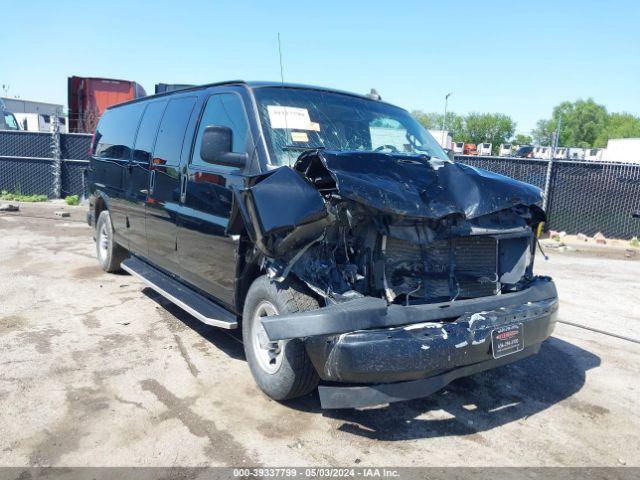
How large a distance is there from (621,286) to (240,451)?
689cm

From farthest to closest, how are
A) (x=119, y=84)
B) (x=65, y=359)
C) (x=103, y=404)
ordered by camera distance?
(x=119, y=84) < (x=65, y=359) < (x=103, y=404)

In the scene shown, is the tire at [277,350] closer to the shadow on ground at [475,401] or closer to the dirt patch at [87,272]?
the shadow on ground at [475,401]

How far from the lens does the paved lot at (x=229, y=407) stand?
3.16 meters

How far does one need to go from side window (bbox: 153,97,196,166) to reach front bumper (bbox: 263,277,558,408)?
2431mm

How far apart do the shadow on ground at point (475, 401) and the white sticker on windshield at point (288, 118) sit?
198 centimetres

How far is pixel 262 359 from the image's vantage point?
379 centimetres

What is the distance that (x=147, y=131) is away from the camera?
18.7ft

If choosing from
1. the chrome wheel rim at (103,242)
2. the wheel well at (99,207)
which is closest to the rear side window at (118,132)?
the wheel well at (99,207)

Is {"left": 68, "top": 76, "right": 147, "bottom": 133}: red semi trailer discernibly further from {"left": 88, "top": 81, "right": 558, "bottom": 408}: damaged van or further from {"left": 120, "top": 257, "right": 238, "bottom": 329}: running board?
{"left": 88, "top": 81, "right": 558, "bottom": 408}: damaged van

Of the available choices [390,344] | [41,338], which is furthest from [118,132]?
[390,344]

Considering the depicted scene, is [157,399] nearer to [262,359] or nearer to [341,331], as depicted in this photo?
[262,359]

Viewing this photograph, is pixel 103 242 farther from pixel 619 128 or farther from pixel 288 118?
pixel 619 128

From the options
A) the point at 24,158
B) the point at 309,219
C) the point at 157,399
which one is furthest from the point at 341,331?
the point at 24,158

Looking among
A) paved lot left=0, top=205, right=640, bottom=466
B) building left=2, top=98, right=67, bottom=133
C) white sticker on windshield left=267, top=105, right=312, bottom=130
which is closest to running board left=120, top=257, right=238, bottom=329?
paved lot left=0, top=205, right=640, bottom=466
